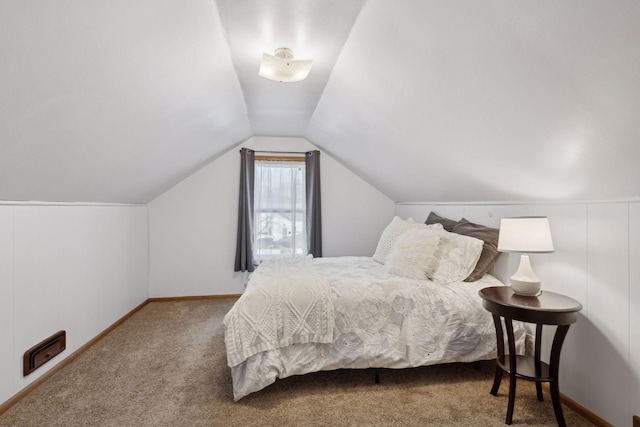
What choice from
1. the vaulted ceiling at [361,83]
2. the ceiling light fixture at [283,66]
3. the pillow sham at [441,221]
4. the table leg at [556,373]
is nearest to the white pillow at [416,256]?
the pillow sham at [441,221]

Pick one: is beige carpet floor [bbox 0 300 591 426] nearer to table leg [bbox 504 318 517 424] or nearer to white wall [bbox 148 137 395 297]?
table leg [bbox 504 318 517 424]

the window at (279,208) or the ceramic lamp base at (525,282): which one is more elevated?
the window at (279,208)

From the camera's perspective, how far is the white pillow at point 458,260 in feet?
7.94

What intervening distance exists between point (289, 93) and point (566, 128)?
204 centimetres

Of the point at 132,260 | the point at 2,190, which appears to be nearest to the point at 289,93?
the point at 2,190

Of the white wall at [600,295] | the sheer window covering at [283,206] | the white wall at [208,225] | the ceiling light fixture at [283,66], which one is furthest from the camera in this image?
Result: the sheer window covering at [283,206]

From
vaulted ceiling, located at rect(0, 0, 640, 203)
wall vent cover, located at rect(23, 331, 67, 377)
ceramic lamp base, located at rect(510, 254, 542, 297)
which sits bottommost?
wall vent cover, located at rect(23, 331, 67, 377)

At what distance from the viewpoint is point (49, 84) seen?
1.29 m

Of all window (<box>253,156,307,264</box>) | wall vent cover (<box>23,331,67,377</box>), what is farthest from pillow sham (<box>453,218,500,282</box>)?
wall vent cover (<box>23,331,67,377</box>)

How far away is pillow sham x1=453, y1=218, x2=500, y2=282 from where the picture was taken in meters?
2.46

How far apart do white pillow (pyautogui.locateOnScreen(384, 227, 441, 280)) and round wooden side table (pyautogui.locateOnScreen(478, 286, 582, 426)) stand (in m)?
0.54

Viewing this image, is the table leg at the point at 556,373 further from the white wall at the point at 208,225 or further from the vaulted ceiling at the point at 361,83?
the white wall at the point at 208,225

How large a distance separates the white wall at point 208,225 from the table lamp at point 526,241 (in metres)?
2.67

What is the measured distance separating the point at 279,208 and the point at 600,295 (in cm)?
334
